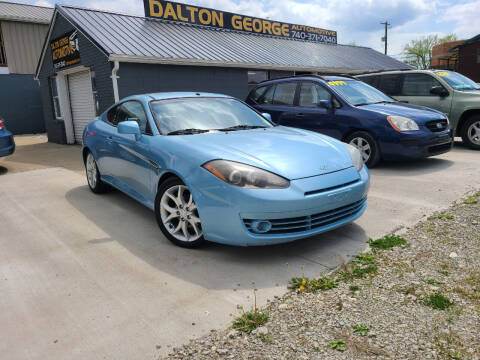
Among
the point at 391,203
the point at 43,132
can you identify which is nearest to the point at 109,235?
the point at 391,203

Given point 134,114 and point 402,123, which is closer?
point 134,114

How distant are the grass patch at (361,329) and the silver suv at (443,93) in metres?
7.46

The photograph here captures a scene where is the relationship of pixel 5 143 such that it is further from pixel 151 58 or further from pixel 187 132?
pixel 187 132

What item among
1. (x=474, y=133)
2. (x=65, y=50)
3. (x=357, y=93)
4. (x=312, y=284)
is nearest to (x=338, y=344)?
(x=312, y=284)

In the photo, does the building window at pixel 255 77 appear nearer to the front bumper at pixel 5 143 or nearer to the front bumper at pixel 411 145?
the front bumper at pixel 411 145

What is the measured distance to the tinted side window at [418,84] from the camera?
8883 millimetres

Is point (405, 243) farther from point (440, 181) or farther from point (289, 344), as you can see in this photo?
point (440, 181)

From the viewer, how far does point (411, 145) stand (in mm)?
6285

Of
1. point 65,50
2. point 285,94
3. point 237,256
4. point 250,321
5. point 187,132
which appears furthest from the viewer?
point 65,50

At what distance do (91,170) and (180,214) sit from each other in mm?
2798

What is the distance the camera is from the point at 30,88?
17.6m

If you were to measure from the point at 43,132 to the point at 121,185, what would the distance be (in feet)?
51.2

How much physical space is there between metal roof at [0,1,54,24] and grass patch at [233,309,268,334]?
22576 millimetres

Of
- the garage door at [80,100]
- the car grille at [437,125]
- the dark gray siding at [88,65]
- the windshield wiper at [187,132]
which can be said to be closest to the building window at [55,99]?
the dark gray siding at [88,65]
